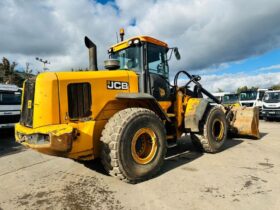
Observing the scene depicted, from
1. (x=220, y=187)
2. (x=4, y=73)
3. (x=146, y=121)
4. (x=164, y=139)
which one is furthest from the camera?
(x=4, y=73)

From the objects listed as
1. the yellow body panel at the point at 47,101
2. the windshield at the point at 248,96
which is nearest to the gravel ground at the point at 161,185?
the yellow body panel at the point at 47,101

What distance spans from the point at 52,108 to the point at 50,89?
0.31 m

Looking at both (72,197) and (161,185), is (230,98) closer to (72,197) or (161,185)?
(161,185)

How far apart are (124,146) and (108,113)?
0.79 meters

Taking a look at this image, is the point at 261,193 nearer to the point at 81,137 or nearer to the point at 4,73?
the point at 81,137

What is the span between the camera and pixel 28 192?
4566mm

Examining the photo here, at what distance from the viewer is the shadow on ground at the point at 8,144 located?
8427mm

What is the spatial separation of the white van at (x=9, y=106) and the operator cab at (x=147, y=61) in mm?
6550

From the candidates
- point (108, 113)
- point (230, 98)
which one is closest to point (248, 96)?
point (230, 98)

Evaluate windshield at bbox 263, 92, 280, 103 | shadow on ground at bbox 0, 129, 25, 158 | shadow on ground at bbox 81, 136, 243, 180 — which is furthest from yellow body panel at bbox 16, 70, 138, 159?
windshield at bbox 263, 92, 280, 103

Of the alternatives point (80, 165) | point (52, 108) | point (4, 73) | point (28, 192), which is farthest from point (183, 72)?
point (4, 73)

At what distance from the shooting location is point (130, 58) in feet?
20.1

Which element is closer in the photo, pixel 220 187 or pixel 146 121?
pixel 220 187

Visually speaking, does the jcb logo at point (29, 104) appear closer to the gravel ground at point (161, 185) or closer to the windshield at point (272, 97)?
the gravel ground at point (161, 185)
